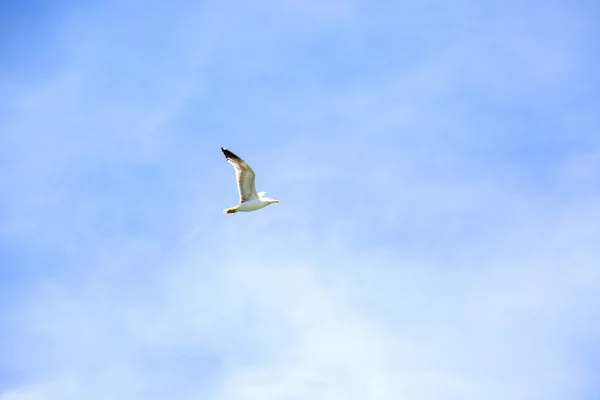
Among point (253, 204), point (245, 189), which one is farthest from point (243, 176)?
point (253, 204)

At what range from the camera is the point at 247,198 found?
1993 inches

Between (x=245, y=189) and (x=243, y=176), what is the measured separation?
3.73 feet

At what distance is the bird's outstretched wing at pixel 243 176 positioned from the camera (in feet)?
158

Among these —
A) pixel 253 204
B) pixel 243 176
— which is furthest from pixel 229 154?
pixel 253 204

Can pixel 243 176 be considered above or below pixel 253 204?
above

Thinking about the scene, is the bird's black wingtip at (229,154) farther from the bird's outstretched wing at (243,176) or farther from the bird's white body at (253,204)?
the bird's white body at (253,204)

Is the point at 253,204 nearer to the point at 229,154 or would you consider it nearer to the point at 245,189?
the point at 245,189

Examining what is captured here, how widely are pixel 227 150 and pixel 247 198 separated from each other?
394cm

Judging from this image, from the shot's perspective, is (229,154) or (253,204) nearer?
(229,154)

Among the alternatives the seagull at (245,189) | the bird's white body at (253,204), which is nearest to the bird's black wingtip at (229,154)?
the seagull at (245,189)

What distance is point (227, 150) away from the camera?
47844 millimetres

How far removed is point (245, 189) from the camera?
50000 millimetres

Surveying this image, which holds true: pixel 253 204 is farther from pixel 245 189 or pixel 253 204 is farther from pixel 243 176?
pixel 243 176

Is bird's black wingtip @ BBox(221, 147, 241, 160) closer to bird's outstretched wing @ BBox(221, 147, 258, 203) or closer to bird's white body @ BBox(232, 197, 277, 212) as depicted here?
bird's outstretched wing @ BBox(221, 147, 258, 203)
